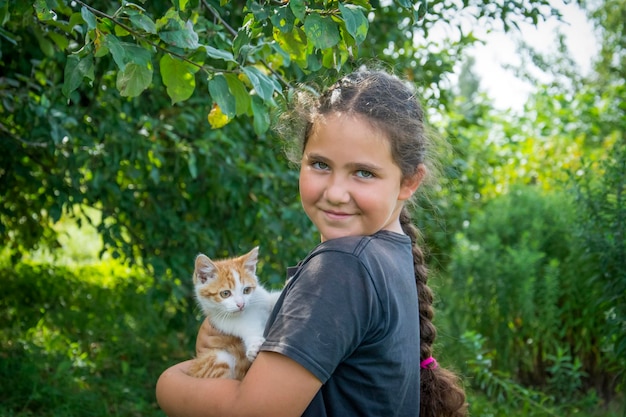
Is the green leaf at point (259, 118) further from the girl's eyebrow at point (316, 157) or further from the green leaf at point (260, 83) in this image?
the girl's eyebrow at point (316, 157)

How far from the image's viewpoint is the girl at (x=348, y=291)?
1458 mm

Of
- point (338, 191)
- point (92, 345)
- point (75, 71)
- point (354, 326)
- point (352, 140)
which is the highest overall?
point (75, 71)

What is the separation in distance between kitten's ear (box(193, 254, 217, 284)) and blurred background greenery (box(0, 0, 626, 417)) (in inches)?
23.3

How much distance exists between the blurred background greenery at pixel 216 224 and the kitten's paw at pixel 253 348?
0.66 meters

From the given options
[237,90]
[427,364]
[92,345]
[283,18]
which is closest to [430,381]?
[427,364]

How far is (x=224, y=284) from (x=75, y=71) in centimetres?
84

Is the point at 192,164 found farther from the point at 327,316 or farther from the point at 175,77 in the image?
the point at 327,316

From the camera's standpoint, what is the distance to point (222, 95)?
1894 millimetres

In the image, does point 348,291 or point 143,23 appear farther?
point 143,23

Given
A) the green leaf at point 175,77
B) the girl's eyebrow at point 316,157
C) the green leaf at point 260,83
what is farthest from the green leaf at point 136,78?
the girl's eyebrow at point 316,157

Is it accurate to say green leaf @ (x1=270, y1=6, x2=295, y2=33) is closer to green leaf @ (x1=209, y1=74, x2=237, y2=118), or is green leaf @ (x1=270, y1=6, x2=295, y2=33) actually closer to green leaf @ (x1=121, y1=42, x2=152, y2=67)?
green leaf @ (x1=209, y1=74, x2=237, y2=118)

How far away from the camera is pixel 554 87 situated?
353 inches

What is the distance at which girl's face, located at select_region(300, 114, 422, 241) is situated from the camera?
1.67 metres

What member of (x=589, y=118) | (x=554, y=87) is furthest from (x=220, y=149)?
(x=554, y=87)
